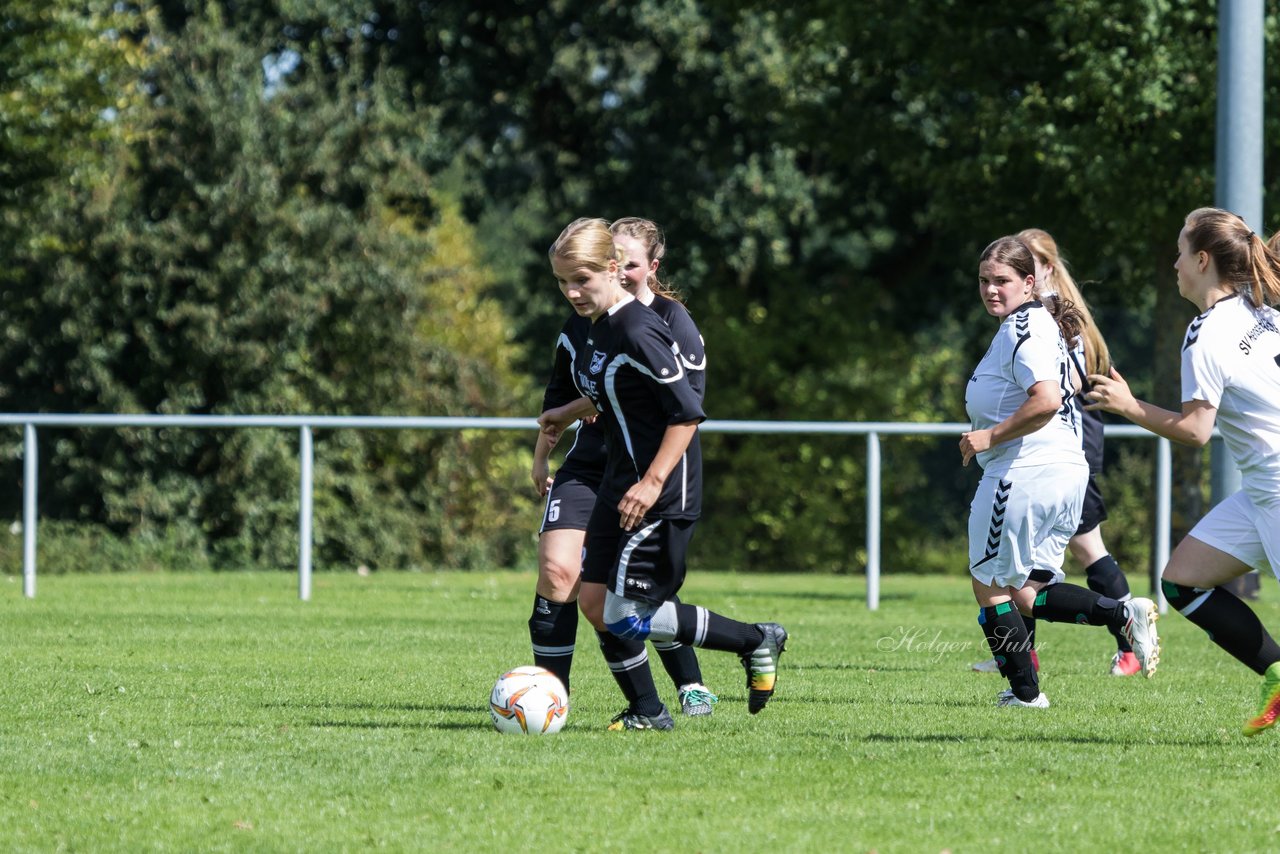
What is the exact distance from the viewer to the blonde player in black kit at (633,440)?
231 inches

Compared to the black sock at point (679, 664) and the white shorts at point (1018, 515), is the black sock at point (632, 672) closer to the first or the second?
the black sock at point (679, 664)

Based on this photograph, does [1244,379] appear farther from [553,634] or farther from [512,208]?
[512,208]

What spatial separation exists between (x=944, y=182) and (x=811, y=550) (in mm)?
8690

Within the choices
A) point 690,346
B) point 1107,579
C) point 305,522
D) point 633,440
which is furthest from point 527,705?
point 305,522

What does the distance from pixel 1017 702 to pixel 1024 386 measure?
4.54 ft

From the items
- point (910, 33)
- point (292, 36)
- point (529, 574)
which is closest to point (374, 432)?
point (529, 574)

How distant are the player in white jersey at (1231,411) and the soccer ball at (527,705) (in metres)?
2.19

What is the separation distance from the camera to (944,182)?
17.2 metres

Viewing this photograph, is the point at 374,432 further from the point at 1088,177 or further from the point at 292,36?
the point at 1088,177

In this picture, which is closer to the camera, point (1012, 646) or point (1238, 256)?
point (1238, 256)

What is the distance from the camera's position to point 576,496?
21.9 ft

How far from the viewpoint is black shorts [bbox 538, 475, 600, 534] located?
661cm

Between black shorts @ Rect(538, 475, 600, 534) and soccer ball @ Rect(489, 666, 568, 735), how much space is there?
60 cm

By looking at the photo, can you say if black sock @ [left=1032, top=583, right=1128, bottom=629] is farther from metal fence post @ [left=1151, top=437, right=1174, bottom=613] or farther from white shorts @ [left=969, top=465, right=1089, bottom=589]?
metal fence post @ [left=1151, top=437, right=1174, bottom=613]
